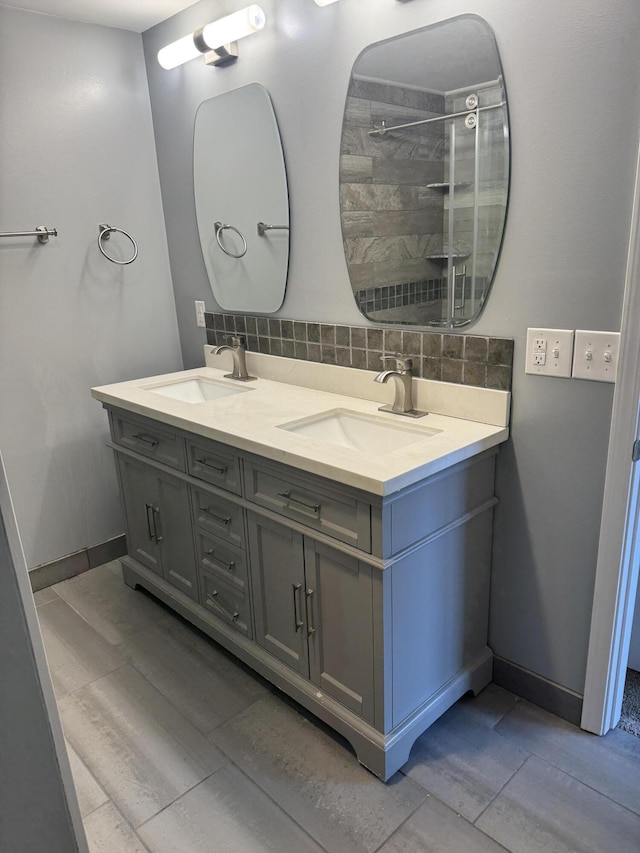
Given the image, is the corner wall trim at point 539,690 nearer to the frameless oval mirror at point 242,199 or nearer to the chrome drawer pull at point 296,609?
the chrome drawer pull at point 296,609

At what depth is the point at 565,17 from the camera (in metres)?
Result: 1.40

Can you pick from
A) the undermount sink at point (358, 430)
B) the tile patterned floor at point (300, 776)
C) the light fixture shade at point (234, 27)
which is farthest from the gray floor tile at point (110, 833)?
the light fixture shade at point (234, 27)

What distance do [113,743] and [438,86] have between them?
6.83ft

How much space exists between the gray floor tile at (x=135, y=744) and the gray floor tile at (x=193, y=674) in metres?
0.04

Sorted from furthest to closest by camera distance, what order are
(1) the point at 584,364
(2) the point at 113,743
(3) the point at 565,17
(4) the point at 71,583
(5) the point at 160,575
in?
(4) the point at 71,583
(5) the point at 160,575
(2) the point at 113,743
(1) the point at 584,364
(3) the point at 565,17

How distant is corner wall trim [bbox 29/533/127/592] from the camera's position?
2.64m

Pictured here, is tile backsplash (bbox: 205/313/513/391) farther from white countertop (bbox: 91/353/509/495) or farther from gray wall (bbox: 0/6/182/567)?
gray wall (bbox: 0/6/182/567)

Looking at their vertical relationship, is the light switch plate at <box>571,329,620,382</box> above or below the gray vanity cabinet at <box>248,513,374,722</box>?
above

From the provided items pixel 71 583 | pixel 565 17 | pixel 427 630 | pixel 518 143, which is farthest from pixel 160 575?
pixel 565 17

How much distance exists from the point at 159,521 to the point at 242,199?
129 cm

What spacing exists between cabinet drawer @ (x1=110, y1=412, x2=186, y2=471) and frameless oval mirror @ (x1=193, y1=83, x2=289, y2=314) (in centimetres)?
64

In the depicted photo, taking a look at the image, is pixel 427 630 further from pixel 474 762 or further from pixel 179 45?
pixel 179 45

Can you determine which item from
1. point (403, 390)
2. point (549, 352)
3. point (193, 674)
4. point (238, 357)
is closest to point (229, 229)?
point (238, 357)

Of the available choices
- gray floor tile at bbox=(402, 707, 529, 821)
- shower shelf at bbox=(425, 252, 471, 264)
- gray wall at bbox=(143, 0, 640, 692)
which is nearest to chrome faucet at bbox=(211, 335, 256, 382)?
gray wall at bbox=(143, 0, 640, 692)
